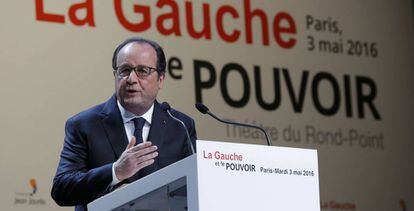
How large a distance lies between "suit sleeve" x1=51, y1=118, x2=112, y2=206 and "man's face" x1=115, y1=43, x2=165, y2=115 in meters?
0.24

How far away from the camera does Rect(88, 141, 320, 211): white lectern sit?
11.3 feet

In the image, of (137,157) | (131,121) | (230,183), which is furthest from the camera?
(131,121)

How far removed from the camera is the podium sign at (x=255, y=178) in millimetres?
3451

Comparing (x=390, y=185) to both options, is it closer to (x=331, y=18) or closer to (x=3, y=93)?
(x=331, y=18)

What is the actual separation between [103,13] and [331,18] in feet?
6.08

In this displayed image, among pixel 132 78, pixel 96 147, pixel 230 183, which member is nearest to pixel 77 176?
pixel 96 147

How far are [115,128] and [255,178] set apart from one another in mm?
1211

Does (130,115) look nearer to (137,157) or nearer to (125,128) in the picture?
(125,128)

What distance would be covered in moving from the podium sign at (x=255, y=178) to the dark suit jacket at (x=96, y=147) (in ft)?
3.02

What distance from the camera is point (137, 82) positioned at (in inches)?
182

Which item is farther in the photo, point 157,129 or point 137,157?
point 157,129

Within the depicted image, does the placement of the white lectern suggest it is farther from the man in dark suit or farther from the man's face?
the man's face

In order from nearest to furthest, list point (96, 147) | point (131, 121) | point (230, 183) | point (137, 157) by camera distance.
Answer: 1. point (230, 183)
2. point (137, 157)
3. point (96, 147)
4. point (131, 121)

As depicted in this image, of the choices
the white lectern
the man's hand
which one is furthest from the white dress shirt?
the white lectern
